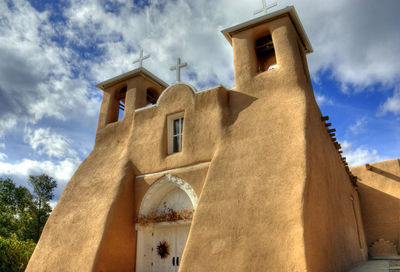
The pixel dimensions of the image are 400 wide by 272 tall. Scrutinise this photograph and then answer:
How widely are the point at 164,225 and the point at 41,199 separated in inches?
843

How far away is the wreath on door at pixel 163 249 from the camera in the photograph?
9.58m

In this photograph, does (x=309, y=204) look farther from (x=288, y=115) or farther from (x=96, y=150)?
(x=96, y=150)

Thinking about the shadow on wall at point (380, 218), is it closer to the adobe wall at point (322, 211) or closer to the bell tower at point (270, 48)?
the adobe wall at point (322, 211)

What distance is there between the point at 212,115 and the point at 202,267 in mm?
4609

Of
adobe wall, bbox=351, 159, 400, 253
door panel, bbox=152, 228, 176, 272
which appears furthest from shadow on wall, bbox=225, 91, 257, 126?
adobe wall, bbox=351, 159, 400, 253

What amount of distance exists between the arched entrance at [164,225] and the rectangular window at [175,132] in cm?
126

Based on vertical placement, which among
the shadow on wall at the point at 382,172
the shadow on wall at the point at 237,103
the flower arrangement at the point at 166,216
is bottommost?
the flower arrangement at the point at 166,216

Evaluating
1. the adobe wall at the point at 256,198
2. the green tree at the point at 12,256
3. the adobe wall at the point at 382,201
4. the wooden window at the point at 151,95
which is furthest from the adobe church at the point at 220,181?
the green tree at the point at 12,256

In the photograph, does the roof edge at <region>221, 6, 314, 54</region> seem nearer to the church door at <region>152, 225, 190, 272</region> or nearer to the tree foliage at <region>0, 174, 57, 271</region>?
the church door at <region>152, 225, 190, 272</region>

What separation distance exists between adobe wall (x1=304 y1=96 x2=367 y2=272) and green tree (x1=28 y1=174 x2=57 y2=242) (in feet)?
82.5

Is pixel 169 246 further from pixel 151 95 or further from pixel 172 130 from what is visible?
pixel 151 95

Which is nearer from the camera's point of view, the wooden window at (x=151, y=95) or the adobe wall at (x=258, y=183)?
the adobe wall at (x=258, y=183)

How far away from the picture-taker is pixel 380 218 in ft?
49.9

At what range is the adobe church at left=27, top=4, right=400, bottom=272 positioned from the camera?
270 inches
